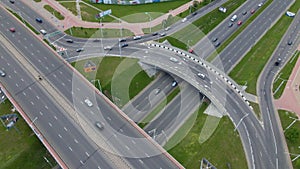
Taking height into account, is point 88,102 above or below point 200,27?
below

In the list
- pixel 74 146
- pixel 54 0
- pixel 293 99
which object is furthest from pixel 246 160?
pixel 54 0

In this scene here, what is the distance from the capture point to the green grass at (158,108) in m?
96.8

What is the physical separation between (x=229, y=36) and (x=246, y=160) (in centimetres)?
6563

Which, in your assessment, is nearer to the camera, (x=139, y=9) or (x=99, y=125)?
(x=99, y=125)

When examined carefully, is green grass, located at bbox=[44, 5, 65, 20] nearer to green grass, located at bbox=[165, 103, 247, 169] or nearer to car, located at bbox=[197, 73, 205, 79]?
car, located at bbox=[197, 73, 205, 79]

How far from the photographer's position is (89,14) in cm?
13900

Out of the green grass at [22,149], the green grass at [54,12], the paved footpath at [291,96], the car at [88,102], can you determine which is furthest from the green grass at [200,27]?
the green grass at [22,149]

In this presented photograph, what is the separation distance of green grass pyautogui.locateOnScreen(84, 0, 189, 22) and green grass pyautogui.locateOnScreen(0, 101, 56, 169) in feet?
247

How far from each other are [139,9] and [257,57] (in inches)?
2638

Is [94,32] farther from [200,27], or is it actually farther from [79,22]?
[200,27]

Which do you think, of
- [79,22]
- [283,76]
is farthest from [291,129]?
[79,22]

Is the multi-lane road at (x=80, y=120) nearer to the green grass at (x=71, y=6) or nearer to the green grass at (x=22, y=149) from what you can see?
the green grass at (x=22, y=149)

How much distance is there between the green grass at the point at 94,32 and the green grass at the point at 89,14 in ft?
26.3

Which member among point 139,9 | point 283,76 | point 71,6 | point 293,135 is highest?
point 71,6
